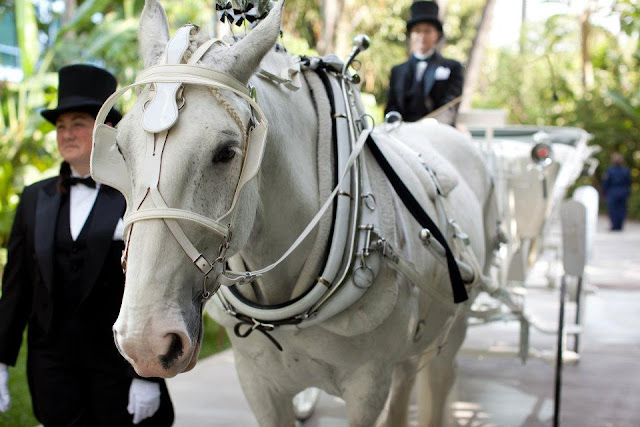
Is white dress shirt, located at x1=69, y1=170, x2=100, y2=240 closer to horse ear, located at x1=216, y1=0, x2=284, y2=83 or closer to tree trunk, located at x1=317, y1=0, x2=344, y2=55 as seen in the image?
horse ear, located at x1=216, y1=0, x2=284, y2=83

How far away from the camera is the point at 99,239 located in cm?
296

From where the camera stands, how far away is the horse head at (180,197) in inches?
64.9

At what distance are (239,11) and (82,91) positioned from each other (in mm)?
1045

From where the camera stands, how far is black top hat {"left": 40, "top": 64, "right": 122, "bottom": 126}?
2953 mm

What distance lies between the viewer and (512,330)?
7320mm

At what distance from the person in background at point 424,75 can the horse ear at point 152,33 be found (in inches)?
131

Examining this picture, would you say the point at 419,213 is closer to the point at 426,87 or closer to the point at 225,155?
the point at 225,155

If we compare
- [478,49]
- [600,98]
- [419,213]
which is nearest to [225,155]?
[419,213]

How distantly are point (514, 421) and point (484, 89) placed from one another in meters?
30.7

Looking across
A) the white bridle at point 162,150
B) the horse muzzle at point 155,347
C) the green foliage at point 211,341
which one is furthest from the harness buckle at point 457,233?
the green foliage at point 211,341

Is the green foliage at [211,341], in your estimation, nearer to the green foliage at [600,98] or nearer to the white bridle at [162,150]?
the white bridle at [162,150]

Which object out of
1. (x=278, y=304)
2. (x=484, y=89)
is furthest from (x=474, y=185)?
(x=484, y=89)

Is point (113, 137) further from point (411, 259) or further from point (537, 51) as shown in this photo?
point (537, 51)

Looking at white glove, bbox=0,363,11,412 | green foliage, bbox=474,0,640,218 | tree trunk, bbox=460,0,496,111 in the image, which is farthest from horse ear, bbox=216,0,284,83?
green foliage, bbox=474,0,640,218
